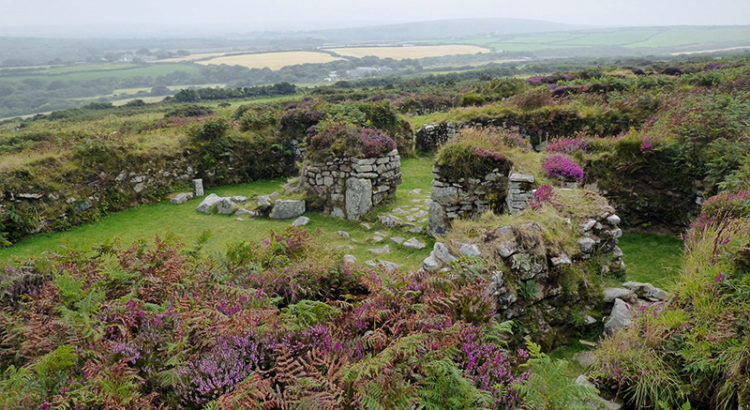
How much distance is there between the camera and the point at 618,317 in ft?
17.2

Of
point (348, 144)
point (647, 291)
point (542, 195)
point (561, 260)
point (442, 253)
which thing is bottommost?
point (647, 291)

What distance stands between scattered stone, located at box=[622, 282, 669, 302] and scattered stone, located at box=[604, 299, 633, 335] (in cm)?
71

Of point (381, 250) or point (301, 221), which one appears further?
point (301, 221)

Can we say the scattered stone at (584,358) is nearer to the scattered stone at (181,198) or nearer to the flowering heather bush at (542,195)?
the flowering heather bush at (542,195)

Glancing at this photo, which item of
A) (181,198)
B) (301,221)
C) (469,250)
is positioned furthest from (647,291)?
(181,198)

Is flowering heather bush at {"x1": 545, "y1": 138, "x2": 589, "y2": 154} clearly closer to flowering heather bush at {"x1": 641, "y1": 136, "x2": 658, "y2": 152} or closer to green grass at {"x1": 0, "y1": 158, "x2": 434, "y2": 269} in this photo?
flowering heather bush at {"x1": 641, "y1": 136, "x2": 658, "y2": 152}

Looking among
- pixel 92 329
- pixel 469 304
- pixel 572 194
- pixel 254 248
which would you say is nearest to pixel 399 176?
pixel 572 194

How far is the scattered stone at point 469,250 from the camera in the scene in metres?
5.04

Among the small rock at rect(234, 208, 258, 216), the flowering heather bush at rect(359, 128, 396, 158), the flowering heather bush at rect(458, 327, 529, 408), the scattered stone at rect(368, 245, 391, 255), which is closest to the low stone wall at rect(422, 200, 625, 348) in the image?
the flowering heather bush at rect(458, 327, 529, 408)

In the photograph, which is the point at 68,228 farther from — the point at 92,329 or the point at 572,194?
the point at 572,194

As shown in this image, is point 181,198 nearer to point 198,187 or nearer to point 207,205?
point 198,187

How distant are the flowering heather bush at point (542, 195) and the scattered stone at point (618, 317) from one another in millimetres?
2032

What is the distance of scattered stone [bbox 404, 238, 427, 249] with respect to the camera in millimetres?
8884

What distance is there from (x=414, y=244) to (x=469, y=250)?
12.8 ft
